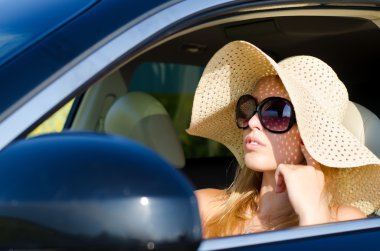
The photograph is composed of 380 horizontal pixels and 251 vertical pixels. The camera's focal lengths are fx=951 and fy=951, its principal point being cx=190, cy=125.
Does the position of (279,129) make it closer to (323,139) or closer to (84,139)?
(323,139)

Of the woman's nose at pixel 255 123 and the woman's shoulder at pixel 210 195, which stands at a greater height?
the woman's nose at pixel 255 123

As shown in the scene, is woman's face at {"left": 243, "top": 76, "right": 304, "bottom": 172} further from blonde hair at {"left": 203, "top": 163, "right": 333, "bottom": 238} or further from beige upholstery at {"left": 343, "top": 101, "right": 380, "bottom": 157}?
beige upholstery at {"left": 343, "top": 101, "right": 380, "bottom": 157}

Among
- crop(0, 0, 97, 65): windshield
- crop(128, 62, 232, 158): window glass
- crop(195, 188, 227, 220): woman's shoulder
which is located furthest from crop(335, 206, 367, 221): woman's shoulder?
crop(128, 62, 232, 158): window glass

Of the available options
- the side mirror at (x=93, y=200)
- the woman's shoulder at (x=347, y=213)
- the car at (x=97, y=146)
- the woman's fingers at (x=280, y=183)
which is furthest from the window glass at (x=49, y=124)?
the woman's shoulder at (x=347, y=213)

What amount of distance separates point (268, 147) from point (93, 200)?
1.10 metres

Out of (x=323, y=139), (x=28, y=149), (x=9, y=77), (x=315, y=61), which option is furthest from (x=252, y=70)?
(x=28, y=149)

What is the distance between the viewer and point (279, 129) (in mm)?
2533

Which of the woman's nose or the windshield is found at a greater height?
the windshield

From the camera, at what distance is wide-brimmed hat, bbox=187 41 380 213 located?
2486mm

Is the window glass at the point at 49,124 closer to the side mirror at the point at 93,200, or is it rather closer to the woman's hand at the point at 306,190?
the side mirror at the point at 93,200

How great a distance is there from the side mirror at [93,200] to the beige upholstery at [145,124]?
72.6 inches

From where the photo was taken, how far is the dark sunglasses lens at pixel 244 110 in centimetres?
266

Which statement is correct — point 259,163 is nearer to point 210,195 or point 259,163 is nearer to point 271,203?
point 271,203

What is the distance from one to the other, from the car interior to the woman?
0.17m
